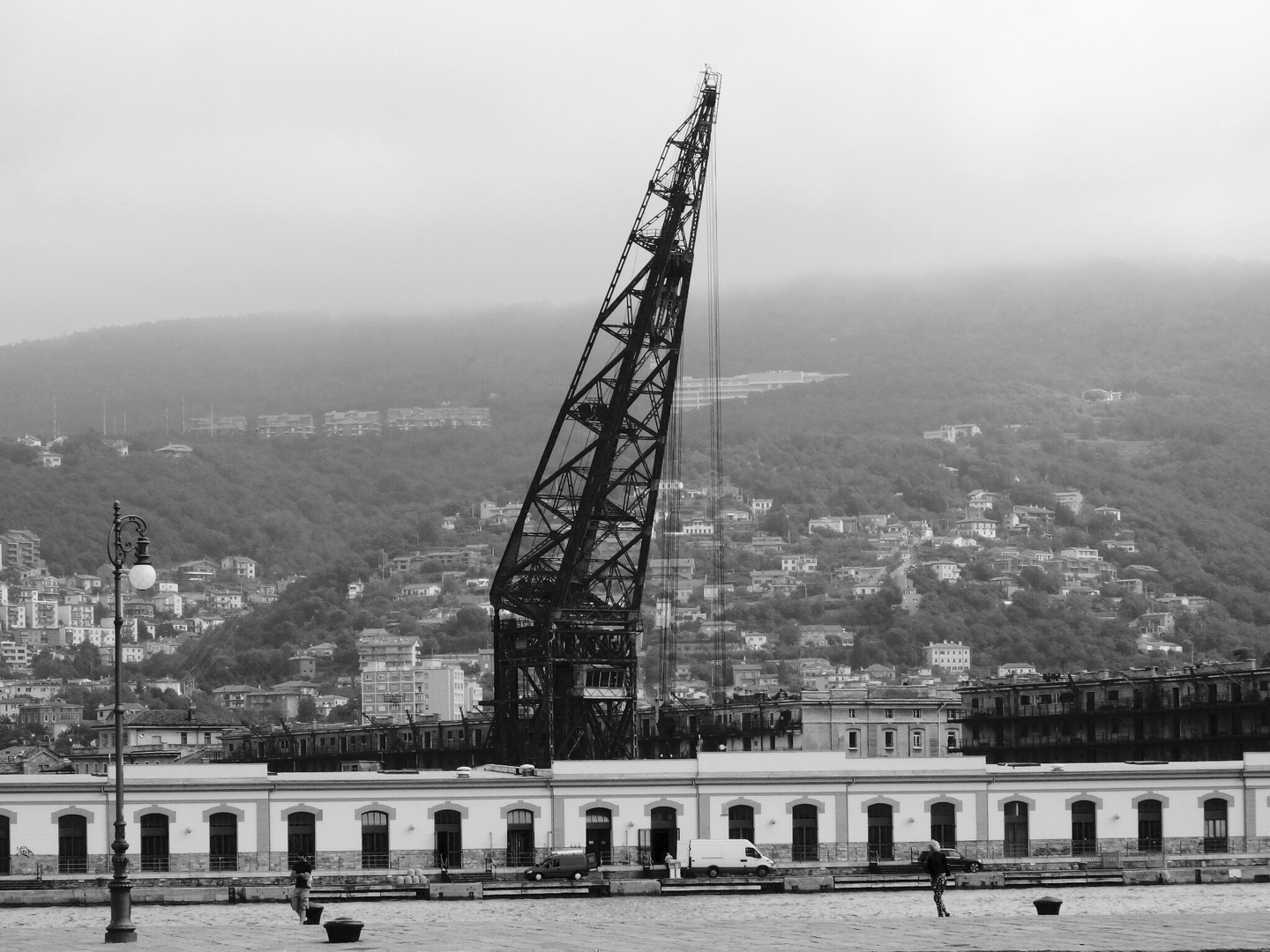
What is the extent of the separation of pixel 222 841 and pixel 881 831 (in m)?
16.6

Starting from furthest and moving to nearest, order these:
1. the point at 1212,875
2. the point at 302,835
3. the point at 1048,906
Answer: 1. the point at 302,835
2. the point at 1212,875
3. the point at 1048,906

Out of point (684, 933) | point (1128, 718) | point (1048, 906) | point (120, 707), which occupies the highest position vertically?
point (120, 707)

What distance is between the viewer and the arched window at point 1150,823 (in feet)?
198

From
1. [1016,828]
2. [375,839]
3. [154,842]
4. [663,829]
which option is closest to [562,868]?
[663,829]

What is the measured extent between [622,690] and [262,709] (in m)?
127

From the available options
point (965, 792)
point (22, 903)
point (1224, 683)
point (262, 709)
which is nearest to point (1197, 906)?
point (965, 792)

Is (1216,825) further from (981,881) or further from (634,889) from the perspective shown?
(634,889)

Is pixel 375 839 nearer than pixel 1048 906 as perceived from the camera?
No

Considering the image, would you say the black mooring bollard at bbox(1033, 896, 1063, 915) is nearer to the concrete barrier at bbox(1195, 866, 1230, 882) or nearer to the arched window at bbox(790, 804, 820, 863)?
the concrete barrier at bbox(1195, 866, 1230, 882)

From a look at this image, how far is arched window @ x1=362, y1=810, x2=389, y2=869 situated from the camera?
57.7m

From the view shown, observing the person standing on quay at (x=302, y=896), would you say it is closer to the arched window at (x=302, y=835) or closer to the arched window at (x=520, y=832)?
the arched window at (x=302, y=835)

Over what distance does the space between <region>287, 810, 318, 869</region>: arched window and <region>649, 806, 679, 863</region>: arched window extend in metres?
8.45

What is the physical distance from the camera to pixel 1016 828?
198 feet

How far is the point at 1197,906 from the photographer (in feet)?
135
